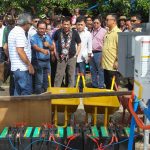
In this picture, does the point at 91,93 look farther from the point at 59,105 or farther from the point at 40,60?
the point at 40,60

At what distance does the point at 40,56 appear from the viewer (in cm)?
773

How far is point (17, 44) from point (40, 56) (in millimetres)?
1620

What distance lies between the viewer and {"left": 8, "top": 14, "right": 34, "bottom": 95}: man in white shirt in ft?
20.2

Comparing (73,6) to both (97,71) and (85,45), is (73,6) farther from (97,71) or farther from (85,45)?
(85,45)

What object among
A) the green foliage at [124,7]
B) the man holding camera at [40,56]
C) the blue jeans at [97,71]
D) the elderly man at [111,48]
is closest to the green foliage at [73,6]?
the green foliage at [124,7]

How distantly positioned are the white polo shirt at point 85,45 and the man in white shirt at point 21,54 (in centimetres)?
246

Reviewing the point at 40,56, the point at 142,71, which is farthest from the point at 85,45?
the point at 142,71

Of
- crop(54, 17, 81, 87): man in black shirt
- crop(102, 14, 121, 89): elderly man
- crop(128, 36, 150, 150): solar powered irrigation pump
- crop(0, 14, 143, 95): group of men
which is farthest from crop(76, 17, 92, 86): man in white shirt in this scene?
crop(128, 36, 150, 150): solar powered irrigation pump

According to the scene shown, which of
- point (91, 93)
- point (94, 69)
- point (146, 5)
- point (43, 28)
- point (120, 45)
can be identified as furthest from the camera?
point (146, 5)

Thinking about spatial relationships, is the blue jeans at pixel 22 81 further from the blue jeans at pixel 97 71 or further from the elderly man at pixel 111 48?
the blue jeans at pixel 97 71

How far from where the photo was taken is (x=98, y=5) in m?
15.7

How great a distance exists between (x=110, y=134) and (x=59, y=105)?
1377mm

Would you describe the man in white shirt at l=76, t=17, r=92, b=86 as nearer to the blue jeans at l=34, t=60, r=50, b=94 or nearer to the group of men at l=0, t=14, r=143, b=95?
the group of men at l=0, t=14, r=143, b=95

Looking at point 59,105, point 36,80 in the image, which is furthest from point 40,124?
point 36,80
